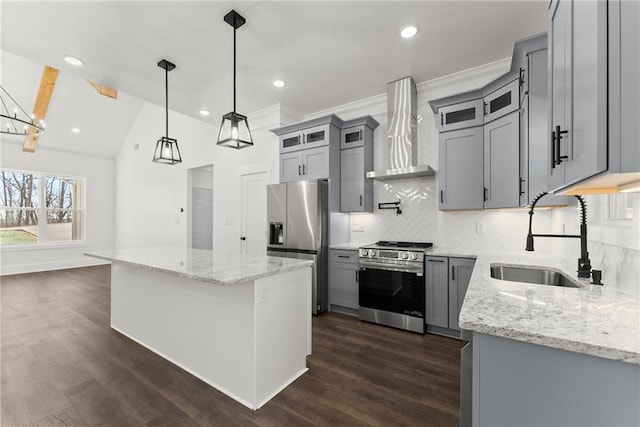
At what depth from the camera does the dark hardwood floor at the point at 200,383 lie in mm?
1756

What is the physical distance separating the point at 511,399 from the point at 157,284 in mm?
2714

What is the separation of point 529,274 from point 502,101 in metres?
1.73

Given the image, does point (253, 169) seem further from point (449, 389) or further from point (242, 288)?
point (449, 389)

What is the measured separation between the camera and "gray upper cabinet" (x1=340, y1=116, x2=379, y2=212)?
3.86 m

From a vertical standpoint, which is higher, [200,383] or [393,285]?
[393,285]

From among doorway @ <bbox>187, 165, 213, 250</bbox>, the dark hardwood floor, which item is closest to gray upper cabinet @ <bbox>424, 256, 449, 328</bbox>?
the dark hardwood floor

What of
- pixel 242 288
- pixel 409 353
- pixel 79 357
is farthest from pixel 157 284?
pixel 409 353

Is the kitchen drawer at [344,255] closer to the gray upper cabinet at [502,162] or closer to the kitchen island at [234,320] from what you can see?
the kitchen island at [234,320]

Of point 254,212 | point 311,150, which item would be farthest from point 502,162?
point 254,212

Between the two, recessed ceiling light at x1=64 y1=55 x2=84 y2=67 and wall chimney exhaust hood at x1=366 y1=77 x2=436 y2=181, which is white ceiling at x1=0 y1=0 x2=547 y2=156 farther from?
wall chimney exhaust hood at x1=366 y1=77 x2=436 y2=181

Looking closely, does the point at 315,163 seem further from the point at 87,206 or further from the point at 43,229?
the point at 43,229

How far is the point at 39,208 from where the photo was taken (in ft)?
21.9

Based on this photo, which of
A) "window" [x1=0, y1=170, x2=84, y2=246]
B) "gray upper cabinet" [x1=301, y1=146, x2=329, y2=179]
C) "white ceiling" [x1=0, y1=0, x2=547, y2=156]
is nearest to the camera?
"white ceiling" [x1=0, y1=0, x2=547, y2=156]

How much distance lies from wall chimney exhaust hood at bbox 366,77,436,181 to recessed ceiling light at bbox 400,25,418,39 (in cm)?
84
